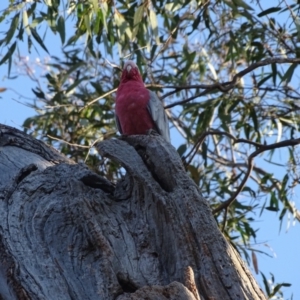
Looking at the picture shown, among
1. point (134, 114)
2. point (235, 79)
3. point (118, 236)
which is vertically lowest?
point (118, 236)

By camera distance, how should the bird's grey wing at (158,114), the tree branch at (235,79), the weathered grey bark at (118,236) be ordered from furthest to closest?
the bird's grey wing at (158,114) → the tree branch at (235,79) → the weathered grey bark at (118,236)

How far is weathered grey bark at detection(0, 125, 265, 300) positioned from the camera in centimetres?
183

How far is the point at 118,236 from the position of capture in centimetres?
207

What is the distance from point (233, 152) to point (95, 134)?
1.21m

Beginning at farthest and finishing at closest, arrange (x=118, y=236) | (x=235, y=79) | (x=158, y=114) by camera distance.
Answer: (x=158, y=114), (x=235, y=79), (x=118, y=236)

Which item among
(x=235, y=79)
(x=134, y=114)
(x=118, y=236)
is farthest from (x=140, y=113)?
(x=118, y=236)

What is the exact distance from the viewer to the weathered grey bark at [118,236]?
183 centimetres

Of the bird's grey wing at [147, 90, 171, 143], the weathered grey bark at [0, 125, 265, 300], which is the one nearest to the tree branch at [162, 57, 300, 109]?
the bird's grey wing at [147, 90, 171, 143]

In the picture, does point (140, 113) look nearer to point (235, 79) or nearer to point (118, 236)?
point (235, 79)

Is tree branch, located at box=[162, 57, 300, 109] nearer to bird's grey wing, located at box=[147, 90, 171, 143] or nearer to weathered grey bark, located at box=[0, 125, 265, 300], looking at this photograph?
bird's grey wing, located at box=[147, 90, 171, 143]

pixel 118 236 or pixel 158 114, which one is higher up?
pixel 158 114

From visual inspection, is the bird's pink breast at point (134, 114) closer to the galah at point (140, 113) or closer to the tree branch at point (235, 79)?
the galah at point (140, 113)

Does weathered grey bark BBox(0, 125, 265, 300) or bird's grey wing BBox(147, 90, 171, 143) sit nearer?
weathered grey bark BBox(0, 125, 265, 300)

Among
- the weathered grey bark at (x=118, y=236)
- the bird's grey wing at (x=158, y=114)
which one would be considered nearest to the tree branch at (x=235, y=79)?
the bird's grey wing at (x=158, y=114)
